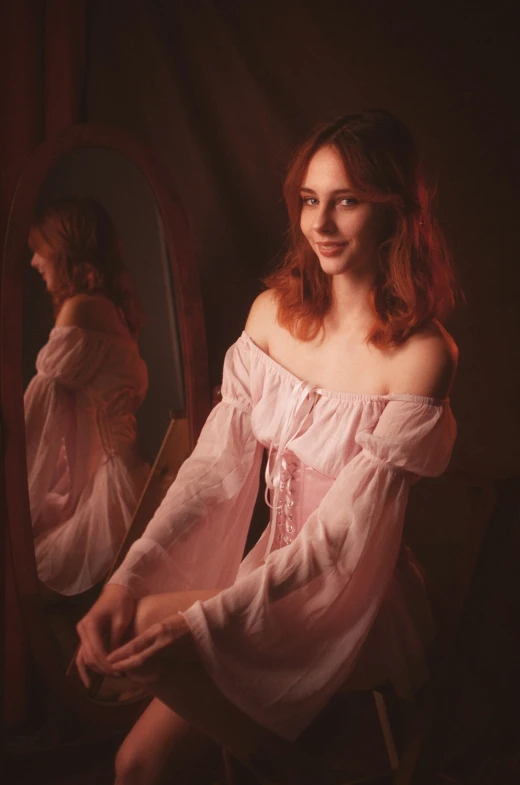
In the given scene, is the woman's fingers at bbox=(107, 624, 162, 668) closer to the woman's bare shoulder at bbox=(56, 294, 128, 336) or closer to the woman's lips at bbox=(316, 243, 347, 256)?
the woman's lips at bbox=(316, 243, 347, 256)

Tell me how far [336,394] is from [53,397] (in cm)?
63

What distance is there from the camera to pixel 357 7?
1.53 m

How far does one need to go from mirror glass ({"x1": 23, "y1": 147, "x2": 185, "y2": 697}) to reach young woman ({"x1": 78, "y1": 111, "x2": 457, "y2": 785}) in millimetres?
318

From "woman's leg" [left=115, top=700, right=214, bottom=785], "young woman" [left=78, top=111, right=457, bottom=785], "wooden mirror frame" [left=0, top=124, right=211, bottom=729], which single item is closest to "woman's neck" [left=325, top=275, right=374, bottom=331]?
"young woman" [left=78, top=111, right=457, bottom=785]

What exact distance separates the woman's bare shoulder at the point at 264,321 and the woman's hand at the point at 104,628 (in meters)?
0.48

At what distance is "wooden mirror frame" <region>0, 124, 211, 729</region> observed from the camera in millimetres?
1578

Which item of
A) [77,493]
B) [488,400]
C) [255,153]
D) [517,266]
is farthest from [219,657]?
[255,153]

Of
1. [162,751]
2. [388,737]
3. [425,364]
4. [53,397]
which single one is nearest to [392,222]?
[425,364]

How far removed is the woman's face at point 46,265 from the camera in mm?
1606

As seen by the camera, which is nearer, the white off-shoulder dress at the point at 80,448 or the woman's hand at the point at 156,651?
the woman's hand at the point at 156,651

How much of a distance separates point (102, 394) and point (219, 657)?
0.68m

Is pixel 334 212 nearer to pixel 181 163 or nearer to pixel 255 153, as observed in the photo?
pixel 255 153

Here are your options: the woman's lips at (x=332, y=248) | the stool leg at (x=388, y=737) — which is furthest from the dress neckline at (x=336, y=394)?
the stool leg at (x=388, y=737)

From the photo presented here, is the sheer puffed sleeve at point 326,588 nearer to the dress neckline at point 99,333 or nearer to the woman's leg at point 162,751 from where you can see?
the woman's leg at point 162,751
